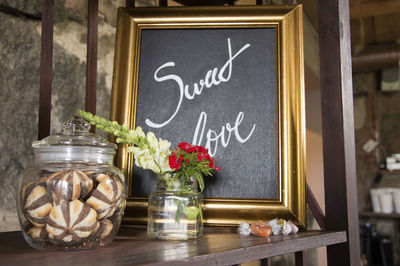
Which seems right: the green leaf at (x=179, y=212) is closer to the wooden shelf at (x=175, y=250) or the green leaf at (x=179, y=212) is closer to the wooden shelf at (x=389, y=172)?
the wooden shelf at (x=175, y=250)

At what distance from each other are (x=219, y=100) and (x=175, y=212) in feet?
0.92

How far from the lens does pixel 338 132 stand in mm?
766

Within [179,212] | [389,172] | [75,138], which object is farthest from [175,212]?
[389,172]

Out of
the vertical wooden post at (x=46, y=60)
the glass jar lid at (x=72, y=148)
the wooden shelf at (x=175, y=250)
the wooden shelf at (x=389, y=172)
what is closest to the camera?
the wooden shelf at (x=175, y=250)

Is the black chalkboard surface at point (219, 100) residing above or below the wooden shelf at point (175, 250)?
above

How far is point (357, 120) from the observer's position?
631cm

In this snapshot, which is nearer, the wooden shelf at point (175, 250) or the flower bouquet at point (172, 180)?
the wooden shelf at point (175, 250)

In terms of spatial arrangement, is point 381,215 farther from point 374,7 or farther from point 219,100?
point 219,100

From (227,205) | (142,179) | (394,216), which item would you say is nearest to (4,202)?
(142,179)

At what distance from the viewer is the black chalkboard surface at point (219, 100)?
2.71ft

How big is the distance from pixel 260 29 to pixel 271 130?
0.23 meters

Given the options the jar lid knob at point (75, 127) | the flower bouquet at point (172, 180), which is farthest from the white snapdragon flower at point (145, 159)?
the jar lid knob at point (75, 127)

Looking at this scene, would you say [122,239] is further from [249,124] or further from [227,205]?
[249,124]

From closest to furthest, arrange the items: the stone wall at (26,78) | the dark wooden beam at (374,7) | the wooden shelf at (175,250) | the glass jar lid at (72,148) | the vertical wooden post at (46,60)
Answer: the wooden shelf at (175,250)
the glass jar lid at (72,148)
the vertical wooden post at (46,60)
the stone wall at (26,78)
the dark wooden beam at (374,7)
